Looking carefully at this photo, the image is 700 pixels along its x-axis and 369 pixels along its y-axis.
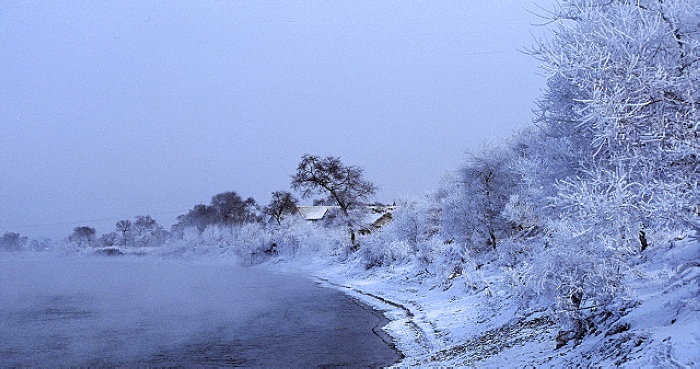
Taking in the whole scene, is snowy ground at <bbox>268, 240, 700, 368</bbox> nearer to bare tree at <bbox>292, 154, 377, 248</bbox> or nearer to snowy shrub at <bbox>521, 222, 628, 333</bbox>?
snowy shrub at <bbox>521, 222, 628, 333</bbox>

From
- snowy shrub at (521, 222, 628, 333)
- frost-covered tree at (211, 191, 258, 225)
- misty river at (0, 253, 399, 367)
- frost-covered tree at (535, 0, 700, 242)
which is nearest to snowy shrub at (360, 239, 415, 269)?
misty river at (0, 253, 399, 367)

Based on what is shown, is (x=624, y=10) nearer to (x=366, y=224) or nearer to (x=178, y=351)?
(x=178, y=351)

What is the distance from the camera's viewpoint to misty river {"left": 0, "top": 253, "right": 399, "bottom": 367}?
18.9 metres

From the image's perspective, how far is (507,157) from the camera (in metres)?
30.7

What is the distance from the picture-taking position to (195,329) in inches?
995

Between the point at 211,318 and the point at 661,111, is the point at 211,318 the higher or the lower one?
the lower one

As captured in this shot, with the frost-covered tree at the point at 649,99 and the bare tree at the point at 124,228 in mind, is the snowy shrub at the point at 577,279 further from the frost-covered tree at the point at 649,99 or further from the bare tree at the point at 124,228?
the bare tree at the point at 124,228

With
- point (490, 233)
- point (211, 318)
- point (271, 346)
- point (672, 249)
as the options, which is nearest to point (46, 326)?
point (211, 318)

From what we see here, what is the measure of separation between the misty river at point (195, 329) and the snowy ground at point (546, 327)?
180 cm

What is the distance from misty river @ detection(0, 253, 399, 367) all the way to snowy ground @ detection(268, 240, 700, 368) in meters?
1.80

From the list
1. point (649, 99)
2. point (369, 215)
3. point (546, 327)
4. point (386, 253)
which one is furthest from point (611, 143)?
point (369, 215)

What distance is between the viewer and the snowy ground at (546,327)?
28.9 ft

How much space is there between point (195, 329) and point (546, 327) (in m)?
16.8

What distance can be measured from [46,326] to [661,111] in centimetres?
2847
